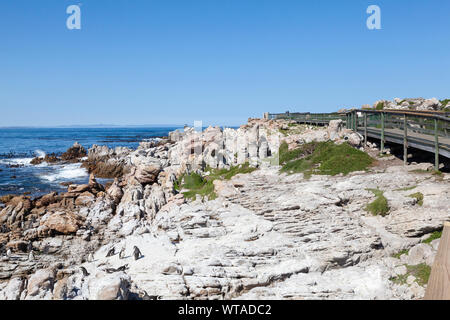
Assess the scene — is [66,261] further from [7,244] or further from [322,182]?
[322,182]

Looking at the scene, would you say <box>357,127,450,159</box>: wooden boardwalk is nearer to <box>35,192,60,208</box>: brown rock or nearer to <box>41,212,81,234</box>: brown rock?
<box>41,212,81,234</box>: brown rock

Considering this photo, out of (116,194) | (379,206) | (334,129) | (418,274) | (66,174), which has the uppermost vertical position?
(334,129)

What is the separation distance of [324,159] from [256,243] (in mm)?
9603

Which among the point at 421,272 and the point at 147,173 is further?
the point at 147,173

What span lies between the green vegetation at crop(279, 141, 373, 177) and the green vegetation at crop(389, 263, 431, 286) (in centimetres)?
794

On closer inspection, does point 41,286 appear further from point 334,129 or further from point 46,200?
point 334,129

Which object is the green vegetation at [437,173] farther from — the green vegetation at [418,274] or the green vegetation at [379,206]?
the green vegetation at [418,274]

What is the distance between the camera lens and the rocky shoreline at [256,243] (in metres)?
10.9

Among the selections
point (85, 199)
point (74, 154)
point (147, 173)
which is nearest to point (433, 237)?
point (147, 173)

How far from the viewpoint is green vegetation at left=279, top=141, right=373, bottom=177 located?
18672 millimetres

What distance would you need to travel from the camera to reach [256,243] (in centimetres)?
1317

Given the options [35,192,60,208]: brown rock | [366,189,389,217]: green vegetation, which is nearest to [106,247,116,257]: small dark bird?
[366,189,389,217]: green vegetation

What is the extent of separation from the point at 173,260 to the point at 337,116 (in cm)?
2522

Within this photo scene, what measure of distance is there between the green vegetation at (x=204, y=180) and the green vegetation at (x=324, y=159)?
2.99 metres
